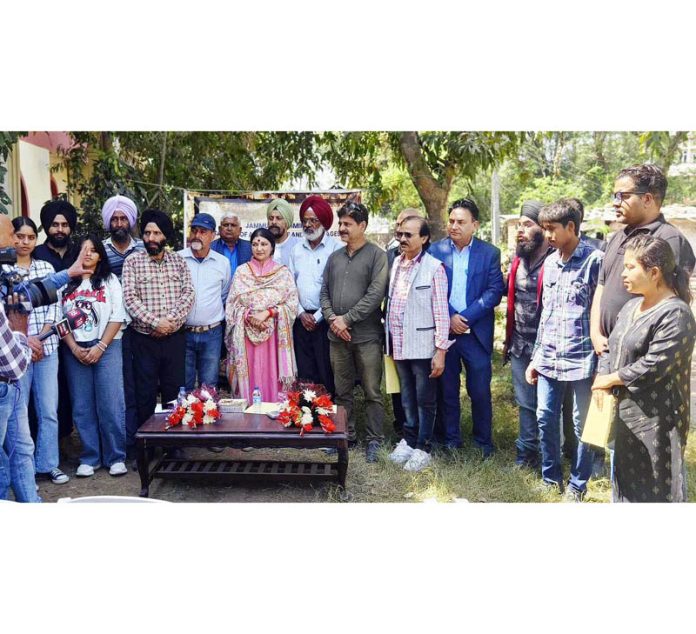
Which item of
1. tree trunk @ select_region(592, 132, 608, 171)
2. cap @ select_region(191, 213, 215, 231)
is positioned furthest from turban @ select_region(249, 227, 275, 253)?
tree trunk @ select_region(592, 132, 608, 171)

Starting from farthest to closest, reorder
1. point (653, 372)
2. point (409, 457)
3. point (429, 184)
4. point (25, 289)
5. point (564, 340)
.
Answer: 1. point (429, 184)
2. point (409, 457)
3. point (564, 340)
4. point (25, 289)
5. point (653, 372)

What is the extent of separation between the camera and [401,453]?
15.1 ft

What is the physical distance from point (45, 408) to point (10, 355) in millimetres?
1330

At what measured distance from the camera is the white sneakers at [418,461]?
176 inches

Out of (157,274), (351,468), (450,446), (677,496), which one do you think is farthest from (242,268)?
(677,496)

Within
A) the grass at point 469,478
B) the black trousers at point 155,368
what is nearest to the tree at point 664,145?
the grass at point 469,478

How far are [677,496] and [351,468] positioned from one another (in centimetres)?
→ 197

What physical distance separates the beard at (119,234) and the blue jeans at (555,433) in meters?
2.94

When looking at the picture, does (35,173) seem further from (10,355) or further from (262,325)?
(10,355)

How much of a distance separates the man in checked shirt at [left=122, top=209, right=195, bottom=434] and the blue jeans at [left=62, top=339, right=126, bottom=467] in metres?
0.22

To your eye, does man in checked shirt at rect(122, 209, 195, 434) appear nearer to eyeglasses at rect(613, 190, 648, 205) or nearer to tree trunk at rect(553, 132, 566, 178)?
tree trunk at rect(553, 132, 566, 178)

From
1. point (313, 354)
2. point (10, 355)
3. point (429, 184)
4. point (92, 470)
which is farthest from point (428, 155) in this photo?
point (10, 355)

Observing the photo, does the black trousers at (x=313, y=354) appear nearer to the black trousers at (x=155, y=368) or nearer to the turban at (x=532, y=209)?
the black trousers at (x=155, y=368)

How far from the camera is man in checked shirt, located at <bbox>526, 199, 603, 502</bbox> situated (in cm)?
392
